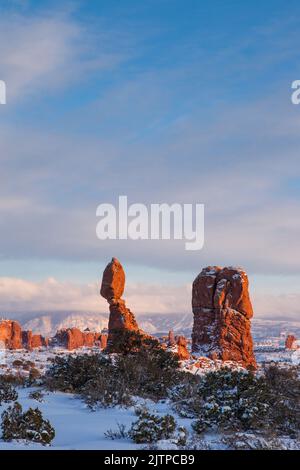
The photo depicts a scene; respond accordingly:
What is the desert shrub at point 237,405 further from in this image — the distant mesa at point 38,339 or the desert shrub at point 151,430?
the distant mesa at point 38,339

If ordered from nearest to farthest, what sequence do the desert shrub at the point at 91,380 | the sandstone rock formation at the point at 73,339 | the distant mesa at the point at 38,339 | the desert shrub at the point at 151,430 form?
1. the desert shrub at the point at 151,430
2. the desert shrub at the point at 91,380
3. the distant mesa at the point at 38,339
4. the sandstone rock formation at the point at 73,339

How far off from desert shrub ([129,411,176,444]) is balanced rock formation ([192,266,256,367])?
130 feet

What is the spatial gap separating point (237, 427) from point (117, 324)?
37.5 m

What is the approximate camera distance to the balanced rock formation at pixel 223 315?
4891 cm

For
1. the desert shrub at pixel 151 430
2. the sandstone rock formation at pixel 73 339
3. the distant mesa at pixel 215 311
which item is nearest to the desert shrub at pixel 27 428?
the desert shrub at pixel 151 430

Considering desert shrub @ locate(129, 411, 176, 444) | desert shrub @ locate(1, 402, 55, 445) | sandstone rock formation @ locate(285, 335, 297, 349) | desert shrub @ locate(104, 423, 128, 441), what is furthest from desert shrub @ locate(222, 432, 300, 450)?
sandstone rock formation @ locate(285, 335, 297, 349)

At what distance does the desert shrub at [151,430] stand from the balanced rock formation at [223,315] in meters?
39.6

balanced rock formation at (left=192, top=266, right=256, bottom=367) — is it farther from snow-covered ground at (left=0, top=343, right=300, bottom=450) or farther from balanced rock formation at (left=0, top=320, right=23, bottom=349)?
balanced rock formation at (left=0, top=320, right=23, bottom=349)

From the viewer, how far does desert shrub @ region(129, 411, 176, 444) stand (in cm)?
884

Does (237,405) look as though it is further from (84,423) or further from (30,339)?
(30,339)

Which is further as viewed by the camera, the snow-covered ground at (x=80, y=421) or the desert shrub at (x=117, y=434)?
the desert shrub at (x=117, y=434)

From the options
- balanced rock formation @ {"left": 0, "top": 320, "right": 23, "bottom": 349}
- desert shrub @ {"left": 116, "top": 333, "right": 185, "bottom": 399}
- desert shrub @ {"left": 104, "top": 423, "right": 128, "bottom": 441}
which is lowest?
balanced rock formation @ {"left": 0, "top": 320, "right": 23, "bottom": 349}

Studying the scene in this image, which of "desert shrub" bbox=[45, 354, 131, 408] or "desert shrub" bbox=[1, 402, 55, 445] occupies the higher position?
"desert shrub" bbox=[1, 402, 55, 445]
